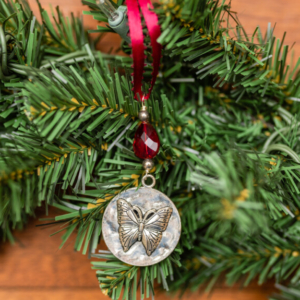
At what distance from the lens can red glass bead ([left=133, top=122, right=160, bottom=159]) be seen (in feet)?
1.00

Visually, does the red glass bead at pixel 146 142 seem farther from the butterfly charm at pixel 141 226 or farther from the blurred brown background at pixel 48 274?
the blurred brown background at pixel 48 274

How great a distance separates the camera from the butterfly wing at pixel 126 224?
0.32m

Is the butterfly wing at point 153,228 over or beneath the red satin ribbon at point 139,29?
beneath

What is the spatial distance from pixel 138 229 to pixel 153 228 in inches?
0.7

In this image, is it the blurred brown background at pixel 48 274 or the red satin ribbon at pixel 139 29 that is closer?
the red satin ribbon at pixel 139 29

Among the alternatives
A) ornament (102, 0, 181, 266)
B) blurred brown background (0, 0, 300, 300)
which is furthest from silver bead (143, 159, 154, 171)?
blurred brown background (0, 0, 300, 300)

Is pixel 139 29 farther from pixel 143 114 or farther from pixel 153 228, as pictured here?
pixel 153 228

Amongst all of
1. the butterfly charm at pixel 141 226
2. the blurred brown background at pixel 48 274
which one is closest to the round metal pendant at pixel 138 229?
the butterfly charm at pixel 141 226

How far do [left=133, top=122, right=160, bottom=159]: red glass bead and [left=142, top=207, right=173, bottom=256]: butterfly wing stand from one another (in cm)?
7

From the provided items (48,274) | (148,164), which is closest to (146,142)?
(148,164)

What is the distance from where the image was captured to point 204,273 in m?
0.37

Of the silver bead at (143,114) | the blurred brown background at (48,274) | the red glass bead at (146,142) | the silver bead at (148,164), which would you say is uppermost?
the silver bead at (143,114)

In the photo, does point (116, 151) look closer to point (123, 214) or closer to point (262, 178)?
point (123, 214)

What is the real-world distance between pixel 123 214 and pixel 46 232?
0.16 meters
